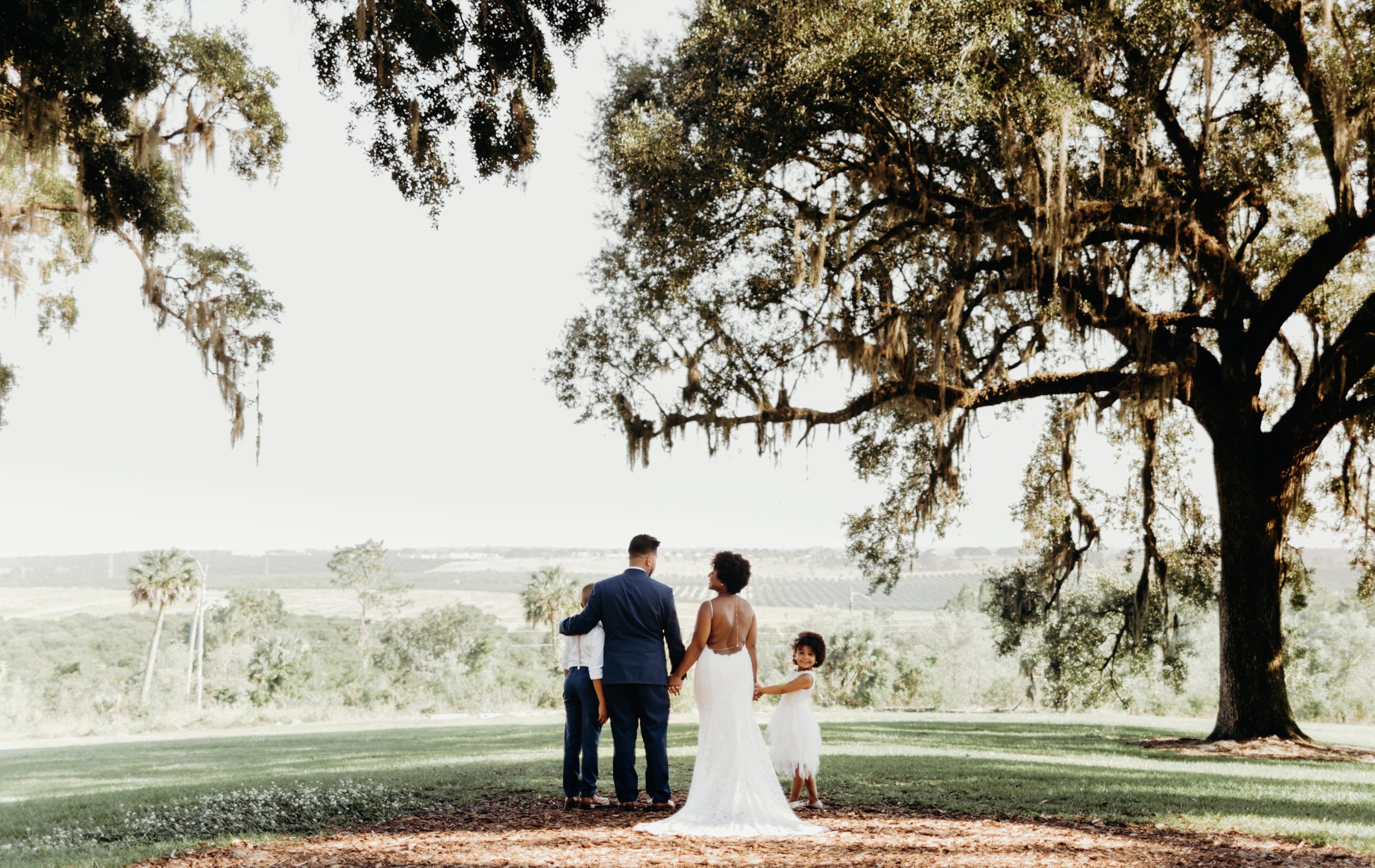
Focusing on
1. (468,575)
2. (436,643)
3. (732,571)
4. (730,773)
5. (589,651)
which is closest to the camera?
(730,773)

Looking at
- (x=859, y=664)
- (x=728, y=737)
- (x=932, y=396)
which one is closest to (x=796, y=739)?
(x=728, y=737)

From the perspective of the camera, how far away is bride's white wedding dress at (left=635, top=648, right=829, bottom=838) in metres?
6.42

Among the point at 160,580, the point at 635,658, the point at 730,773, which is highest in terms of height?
the point at 635,658

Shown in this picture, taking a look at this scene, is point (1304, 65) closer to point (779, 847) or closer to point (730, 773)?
point (730, 773)

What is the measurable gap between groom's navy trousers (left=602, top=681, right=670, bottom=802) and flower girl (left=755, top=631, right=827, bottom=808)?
755 mm

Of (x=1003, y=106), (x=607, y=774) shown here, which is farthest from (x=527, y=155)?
(x=607, y=774)

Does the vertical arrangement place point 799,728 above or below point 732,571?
below

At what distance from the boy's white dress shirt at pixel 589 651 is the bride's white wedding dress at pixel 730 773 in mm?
783

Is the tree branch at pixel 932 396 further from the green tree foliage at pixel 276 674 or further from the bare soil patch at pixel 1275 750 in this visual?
the green tree foliage at pixel 276 674

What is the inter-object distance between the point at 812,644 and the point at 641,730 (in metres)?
1.49

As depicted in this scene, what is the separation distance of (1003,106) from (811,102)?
Result: 2081 millimetres

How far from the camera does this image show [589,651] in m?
7.35

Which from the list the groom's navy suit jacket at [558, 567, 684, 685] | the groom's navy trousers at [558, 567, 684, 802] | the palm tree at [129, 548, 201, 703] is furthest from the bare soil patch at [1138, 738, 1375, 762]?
the palm tree at [129, 548, 201, 703]

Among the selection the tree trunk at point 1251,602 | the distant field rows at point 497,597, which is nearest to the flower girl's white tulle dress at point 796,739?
the tree trunk at point 1251,602
